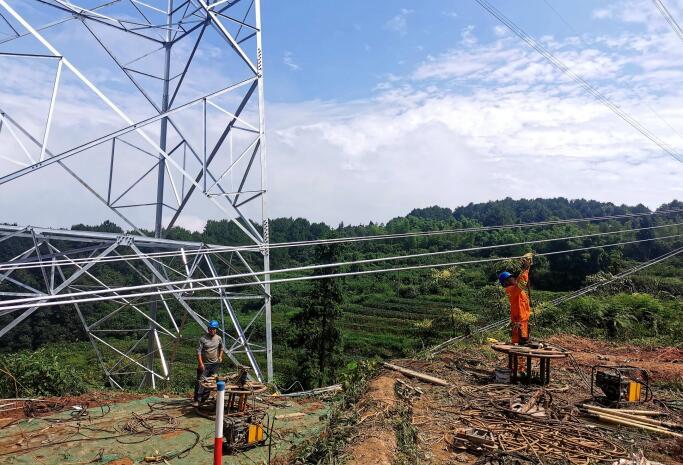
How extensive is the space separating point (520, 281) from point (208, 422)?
586 centimetres

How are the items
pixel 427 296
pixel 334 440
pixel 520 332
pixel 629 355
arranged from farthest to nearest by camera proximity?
pixel 427 296, pixel 629 355, pixel 520 332, pixel 334 440

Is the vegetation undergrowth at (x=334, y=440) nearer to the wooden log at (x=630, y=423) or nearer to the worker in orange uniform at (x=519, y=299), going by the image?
the worker in orange uniform at (x=519, y=299)

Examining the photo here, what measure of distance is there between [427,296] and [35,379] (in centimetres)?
4381

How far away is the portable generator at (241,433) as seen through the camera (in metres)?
Result: 7.14

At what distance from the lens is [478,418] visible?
7227 millimetres

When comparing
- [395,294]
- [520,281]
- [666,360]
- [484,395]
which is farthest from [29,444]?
[395,294]

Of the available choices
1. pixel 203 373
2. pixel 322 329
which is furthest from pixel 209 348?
pixel 322 329

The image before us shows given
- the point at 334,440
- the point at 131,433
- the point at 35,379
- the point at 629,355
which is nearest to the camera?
the point at 334,440

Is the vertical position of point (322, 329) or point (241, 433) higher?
point (241, 433)

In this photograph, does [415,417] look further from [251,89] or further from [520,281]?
[251,89]

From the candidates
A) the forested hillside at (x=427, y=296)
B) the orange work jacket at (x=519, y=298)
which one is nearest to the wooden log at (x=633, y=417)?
the orange work jacket at (x=519, y=298)

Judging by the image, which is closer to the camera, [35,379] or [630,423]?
[630,423]

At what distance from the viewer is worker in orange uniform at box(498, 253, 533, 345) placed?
8.98 meters

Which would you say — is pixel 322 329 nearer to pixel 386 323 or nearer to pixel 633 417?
pixel 386 323
